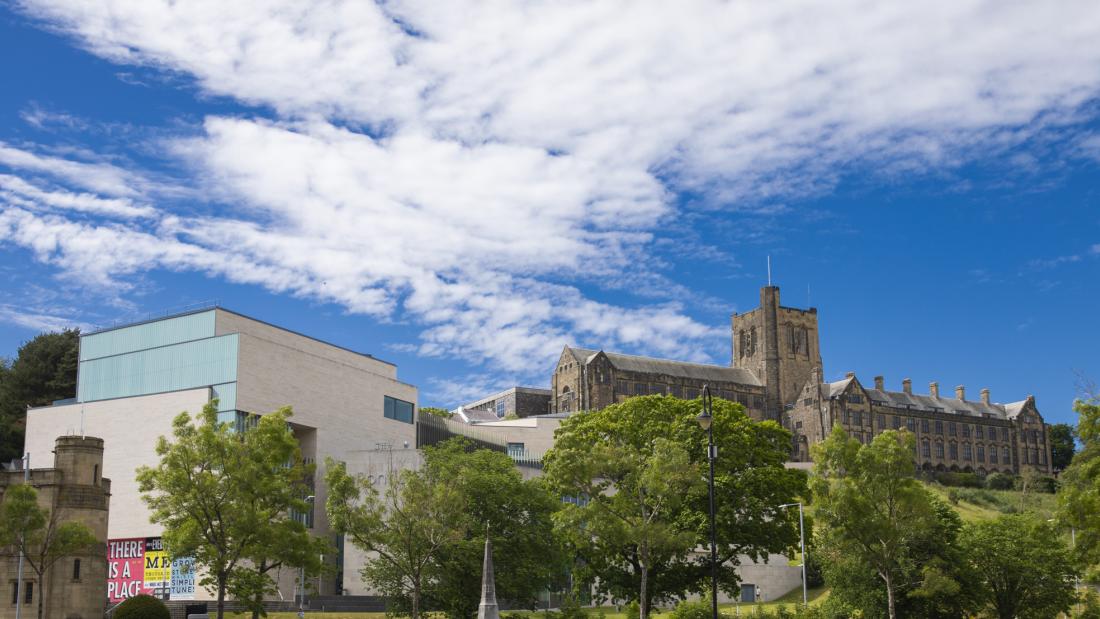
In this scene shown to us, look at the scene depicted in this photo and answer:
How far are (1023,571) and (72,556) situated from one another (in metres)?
50.7

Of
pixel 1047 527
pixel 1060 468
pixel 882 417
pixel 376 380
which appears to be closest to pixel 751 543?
pixel 1047 527

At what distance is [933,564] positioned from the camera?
5456 cm

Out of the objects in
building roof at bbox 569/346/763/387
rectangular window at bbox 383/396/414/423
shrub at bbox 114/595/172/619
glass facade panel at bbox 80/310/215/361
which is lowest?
shrub at bbox 114/595/172/619

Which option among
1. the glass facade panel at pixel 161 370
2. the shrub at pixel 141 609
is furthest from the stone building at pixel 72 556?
the glass facade panel at pixel 161 370

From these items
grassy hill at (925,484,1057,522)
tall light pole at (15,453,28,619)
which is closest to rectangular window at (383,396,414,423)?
tall light pole at (15,453,28,619)

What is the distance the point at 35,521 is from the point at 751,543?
1390 inches

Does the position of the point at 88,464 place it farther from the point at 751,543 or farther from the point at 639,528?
the point at 751,543

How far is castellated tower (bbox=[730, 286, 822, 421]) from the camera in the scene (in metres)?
174

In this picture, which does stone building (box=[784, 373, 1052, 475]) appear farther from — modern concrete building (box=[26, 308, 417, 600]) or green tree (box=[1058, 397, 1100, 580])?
green tree (box=[1058, 397, 1100, 580])

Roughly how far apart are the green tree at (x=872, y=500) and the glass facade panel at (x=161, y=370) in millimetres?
45941

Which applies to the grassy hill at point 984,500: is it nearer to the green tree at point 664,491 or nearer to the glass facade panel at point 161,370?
the green tree at point 664,491

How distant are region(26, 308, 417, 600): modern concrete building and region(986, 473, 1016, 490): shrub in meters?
100

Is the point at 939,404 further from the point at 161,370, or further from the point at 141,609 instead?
the point at 141,609

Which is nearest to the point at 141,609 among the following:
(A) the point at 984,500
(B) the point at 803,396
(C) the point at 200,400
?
(C) the point at 200,400
